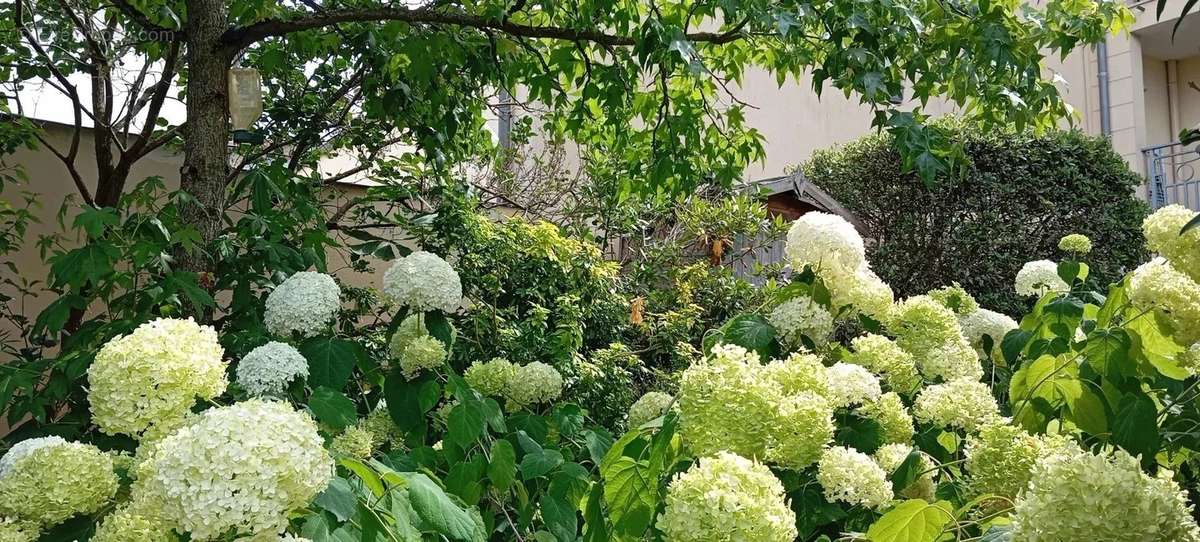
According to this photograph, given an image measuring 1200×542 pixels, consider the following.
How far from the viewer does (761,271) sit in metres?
5.05

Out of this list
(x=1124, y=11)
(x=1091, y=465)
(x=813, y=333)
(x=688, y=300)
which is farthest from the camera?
(x=688, y=300)

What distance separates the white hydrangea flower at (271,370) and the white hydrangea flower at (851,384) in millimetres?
1083

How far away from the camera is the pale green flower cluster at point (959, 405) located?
66.5 inches

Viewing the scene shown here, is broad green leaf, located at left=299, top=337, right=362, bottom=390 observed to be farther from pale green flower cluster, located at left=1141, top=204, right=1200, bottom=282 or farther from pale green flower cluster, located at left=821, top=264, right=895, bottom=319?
pale green flower cluster, located at left=1141, top=204, right=1200, bottom=282

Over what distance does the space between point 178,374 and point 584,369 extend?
243 centimetres

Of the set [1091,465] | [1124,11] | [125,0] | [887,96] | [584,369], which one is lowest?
[584,369]

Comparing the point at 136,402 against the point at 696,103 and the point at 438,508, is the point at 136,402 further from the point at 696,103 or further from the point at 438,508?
the point at 696,103

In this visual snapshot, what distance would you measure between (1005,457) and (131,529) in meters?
1.20

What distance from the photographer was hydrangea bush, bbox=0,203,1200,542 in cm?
115

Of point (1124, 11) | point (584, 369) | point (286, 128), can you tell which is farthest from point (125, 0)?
point (1124, 11)

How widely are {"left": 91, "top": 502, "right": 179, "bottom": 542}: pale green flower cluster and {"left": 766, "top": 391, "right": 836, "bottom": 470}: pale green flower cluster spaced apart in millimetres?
823

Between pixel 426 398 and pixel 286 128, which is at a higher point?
pixel 286 128

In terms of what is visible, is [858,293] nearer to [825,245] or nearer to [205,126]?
[825,245]

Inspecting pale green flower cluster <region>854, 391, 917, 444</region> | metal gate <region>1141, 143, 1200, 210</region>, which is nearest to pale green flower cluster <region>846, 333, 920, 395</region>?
pale green flower cluster <region>854, 391, 917, 444</region>
